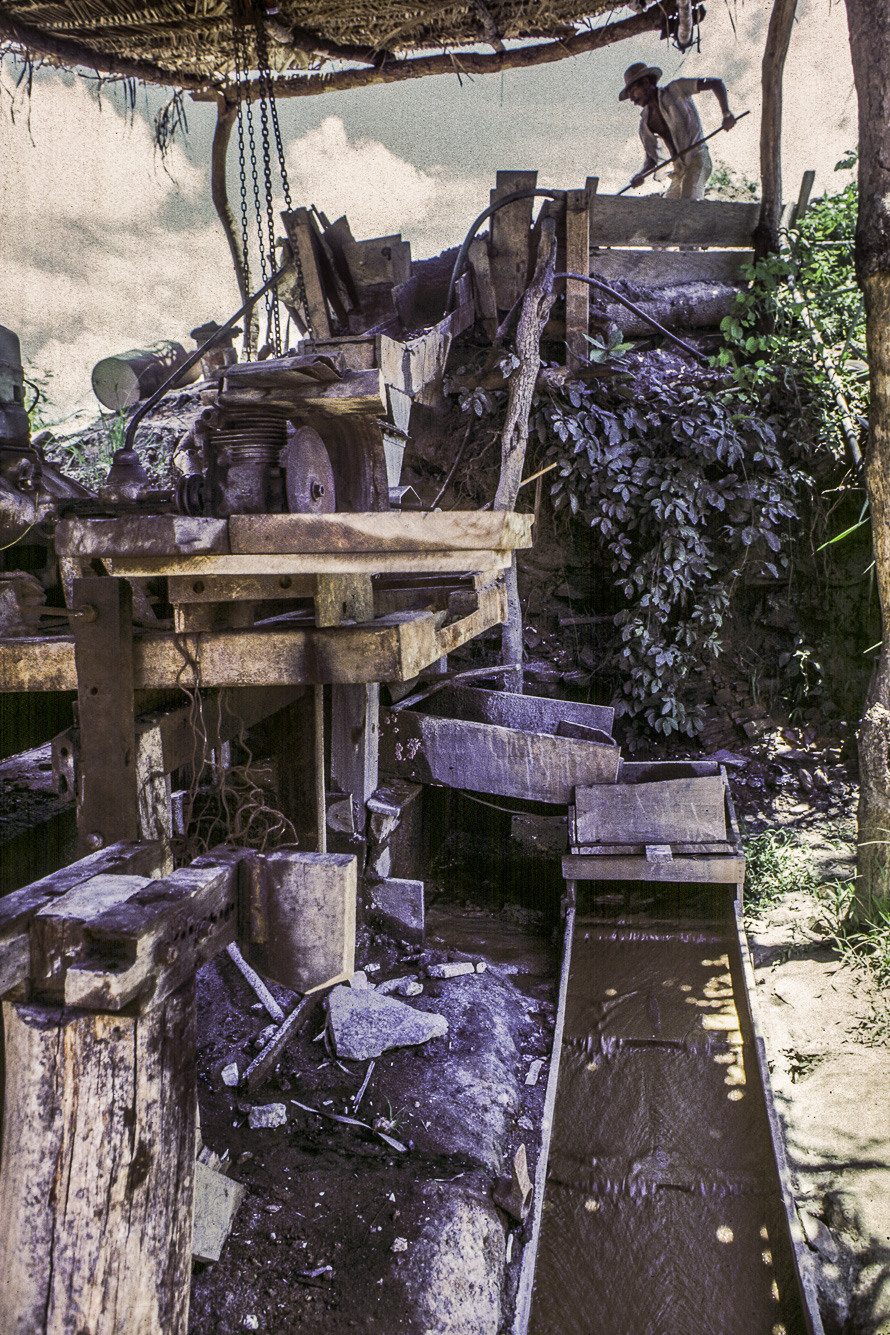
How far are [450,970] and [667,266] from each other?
6.80 meters

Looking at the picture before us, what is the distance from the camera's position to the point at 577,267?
653 centimetres

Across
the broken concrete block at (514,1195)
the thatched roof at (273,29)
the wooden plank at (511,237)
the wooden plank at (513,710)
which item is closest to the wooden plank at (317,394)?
the broken concrete block at (514,1195)

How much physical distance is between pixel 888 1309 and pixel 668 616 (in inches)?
206

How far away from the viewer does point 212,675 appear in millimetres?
2375

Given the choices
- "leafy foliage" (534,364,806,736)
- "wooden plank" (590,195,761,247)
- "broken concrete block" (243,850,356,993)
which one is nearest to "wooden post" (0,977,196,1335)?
"broken concrete block" (243,850,356,993)

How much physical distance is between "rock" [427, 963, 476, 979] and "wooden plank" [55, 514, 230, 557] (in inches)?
124

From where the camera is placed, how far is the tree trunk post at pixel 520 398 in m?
5.89

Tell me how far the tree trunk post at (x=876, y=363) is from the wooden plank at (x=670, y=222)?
3.09 m

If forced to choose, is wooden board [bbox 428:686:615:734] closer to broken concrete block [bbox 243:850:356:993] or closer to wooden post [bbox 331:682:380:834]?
wooden post [bbox 331:682:380:834]

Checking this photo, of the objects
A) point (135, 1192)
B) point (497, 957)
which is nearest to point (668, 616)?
point (497, 957)

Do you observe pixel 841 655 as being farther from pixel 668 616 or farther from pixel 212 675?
pixel 212 675

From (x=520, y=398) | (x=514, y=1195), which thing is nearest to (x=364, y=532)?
(x=514, y=1195)

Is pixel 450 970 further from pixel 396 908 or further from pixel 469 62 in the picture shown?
pixel 469 62

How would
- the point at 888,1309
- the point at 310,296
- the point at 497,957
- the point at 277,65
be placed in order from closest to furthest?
the point at 888,1309 → the point at 497,957 → the point at 277,65 → the point at 310,296
